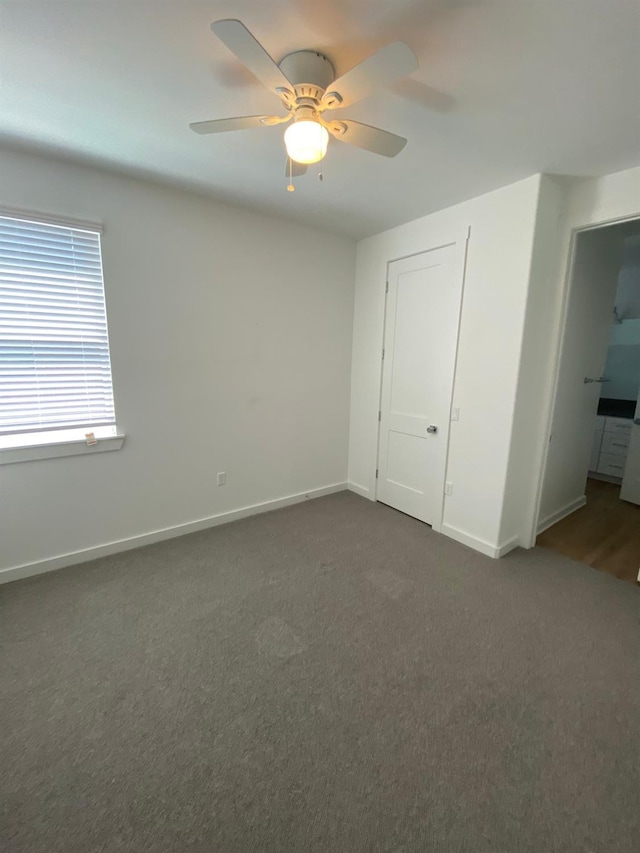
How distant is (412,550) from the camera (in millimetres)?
2746

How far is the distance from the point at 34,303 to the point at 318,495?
9.08 feet

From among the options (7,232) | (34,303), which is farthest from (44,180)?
(34,303)

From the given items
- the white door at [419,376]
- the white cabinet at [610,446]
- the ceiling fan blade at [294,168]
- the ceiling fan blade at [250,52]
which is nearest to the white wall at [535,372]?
the white door at [419,376]

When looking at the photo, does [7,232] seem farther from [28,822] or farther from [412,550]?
[412,550]

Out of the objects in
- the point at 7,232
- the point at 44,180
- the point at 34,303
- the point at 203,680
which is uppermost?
the point at 44,180

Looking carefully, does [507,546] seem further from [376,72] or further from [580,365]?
[376,72]

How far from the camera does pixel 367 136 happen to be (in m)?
1.50

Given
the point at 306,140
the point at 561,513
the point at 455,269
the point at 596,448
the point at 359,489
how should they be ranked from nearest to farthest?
the point at 306,140 → the point at 455,269 → the point at 561,513 → the point at 359,489 → the point at 596,448

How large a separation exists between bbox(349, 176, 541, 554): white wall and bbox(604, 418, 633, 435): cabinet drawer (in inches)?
106

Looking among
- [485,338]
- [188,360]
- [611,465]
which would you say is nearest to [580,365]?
[485,338]

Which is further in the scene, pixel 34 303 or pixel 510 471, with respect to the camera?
pixel 510 471

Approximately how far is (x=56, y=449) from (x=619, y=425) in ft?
18.3

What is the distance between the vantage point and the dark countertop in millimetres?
4211

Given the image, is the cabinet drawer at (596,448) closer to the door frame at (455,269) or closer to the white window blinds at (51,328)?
the door frame at (455,269)
